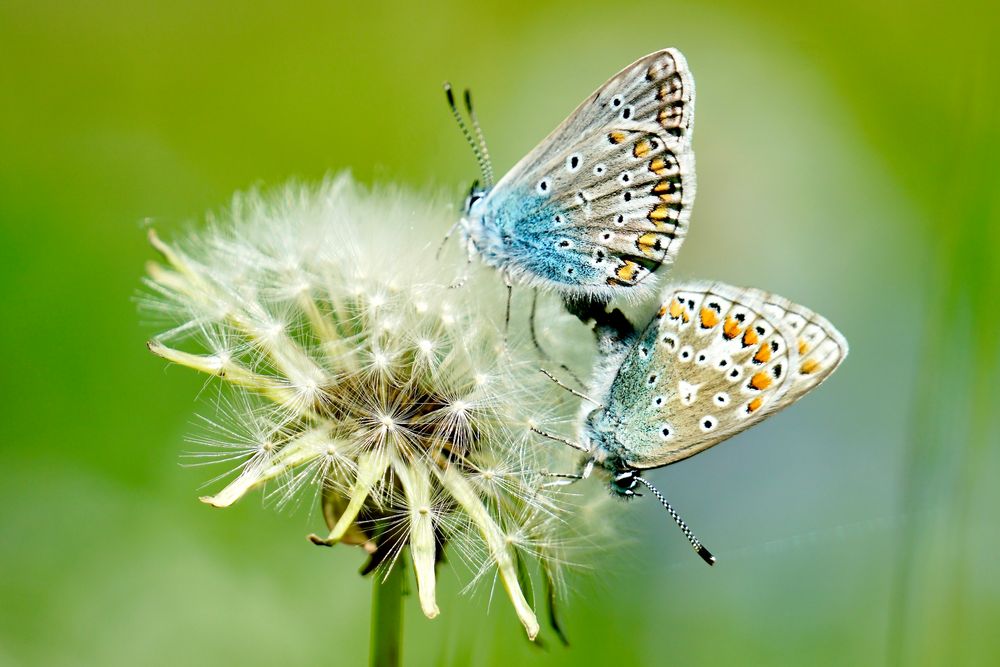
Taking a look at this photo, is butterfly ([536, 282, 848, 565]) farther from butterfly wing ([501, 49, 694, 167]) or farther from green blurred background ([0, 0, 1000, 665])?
butterfly wing ([501, 49, 694, 167])

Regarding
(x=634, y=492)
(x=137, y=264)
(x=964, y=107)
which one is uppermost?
(x=964, y=107)

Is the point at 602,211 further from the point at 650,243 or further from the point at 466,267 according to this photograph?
the point at 466,267

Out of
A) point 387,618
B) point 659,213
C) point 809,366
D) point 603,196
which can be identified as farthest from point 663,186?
point 387,618

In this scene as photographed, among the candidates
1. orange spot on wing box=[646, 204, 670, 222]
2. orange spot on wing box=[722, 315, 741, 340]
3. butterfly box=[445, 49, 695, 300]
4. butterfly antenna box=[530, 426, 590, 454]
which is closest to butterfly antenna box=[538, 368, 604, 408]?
butterfly antenna box=[530, 426, 590, 454]

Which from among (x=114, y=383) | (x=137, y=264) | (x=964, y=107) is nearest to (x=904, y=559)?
(x=964, y=107)

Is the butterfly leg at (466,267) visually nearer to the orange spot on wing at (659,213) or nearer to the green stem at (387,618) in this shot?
the orange spot on wing at (659,213)

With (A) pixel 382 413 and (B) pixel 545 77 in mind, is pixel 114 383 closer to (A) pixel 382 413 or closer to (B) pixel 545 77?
(A) pixel 382 413
